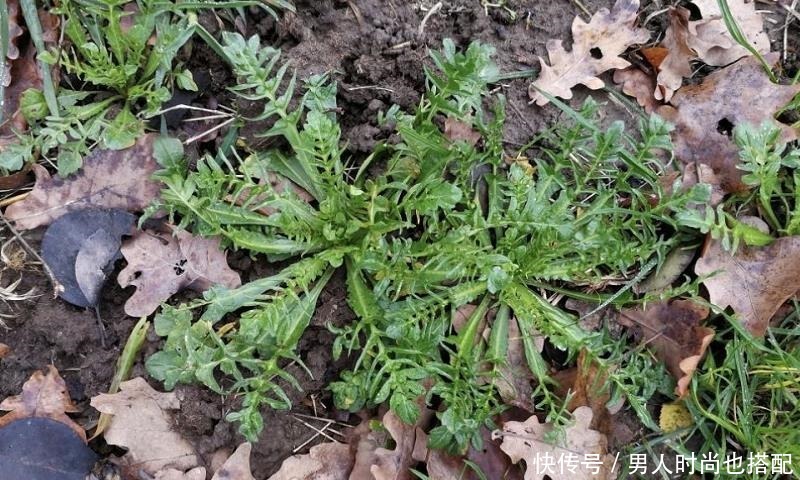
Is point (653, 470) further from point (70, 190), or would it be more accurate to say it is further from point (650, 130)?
point (70, 190)

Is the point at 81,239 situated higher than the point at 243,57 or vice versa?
the point at 243,57

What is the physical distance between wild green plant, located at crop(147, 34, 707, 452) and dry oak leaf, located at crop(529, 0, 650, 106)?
0.19 m

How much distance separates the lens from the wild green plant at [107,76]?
2299mm

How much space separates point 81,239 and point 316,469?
3.48ft

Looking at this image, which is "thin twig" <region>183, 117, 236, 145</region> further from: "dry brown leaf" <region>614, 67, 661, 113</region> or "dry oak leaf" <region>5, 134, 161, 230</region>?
"dry brown leaf" <region>614, 67, 661, 113</region>

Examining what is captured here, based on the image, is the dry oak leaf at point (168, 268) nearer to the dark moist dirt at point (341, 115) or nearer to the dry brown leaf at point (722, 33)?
the dark moist dirt at point (341, 115)

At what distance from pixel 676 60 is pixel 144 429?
2.21 metres

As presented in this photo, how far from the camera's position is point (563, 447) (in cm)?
230

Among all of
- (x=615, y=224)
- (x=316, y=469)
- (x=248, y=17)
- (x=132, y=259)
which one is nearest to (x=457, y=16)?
(x=248, y=17)

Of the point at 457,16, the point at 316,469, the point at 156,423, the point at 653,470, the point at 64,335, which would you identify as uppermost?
the point at 457,16

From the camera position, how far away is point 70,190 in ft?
7.68

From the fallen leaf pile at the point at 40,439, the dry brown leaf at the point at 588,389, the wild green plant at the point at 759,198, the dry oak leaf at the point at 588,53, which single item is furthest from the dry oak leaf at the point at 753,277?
the fallen leaf pile at the point at 40,439

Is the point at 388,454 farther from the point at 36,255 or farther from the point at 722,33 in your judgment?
the point at 722,33

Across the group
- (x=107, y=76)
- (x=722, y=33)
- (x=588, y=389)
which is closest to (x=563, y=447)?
(x=588, y=389)
